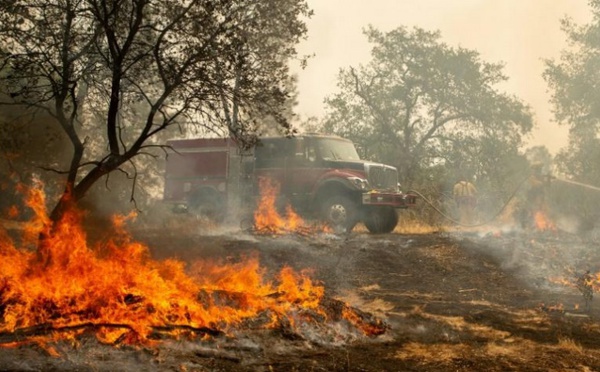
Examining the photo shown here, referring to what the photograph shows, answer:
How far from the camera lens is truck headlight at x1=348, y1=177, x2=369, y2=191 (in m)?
15.6

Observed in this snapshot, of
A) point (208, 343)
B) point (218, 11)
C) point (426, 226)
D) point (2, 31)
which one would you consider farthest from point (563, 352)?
point (426, 226)

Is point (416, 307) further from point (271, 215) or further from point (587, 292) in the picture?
point (271, 215)

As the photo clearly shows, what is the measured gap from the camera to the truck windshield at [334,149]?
16672mm

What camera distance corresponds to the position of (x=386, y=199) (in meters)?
15.6

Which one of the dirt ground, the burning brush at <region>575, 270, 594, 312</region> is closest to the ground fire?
the dirt ground

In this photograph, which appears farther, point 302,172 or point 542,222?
point 302,172

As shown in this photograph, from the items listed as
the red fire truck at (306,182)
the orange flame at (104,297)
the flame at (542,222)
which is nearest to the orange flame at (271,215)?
the red fire truck at (306,182)

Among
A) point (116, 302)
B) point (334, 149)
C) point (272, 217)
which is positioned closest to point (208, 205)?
point (272, 217)

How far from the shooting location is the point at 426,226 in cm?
1894

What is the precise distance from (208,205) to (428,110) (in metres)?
17.1

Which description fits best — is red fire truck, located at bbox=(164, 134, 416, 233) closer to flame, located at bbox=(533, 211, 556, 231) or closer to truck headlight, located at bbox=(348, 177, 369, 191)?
truck headlight, located at bbox=(348, 177, 369, 191)

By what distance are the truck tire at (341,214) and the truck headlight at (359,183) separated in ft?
1.63

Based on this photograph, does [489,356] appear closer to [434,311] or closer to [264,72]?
[434,311]

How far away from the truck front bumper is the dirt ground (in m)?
1.08
